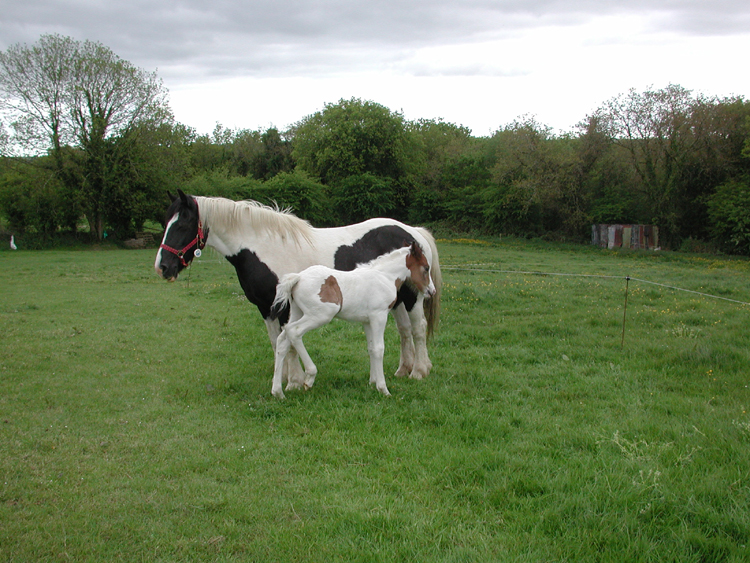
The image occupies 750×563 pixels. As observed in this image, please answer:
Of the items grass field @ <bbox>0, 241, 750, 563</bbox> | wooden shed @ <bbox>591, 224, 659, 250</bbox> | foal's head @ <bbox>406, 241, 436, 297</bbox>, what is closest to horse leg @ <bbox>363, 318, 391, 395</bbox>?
grass field @ <bbox>0, 241, 750, 563</bbox>

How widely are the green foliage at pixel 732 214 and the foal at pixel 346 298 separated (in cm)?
2933

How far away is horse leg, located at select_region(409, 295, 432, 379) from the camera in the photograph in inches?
282

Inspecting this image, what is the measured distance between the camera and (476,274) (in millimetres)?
17828

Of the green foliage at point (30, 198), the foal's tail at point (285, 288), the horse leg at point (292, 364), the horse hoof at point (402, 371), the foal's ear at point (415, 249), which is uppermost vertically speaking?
the green foliage at point (30, 198)

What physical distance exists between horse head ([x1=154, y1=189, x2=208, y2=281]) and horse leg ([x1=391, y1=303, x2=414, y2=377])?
2760 mm

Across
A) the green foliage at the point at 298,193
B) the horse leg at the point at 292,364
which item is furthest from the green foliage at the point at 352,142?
the horse leg at the point at 292,364

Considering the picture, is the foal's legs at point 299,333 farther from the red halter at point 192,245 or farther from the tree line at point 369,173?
the tree line at point 369,173

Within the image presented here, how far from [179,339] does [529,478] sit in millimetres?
7292

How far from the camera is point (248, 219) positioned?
6535 mm

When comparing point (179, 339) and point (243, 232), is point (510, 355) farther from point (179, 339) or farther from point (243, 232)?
point (179, 339)

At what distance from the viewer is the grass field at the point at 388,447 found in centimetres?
340

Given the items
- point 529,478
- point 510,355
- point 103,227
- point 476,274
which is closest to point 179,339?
A: point 510,355

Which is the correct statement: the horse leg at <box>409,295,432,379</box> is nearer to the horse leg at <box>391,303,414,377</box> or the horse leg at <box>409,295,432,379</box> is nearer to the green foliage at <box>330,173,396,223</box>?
the horse leg at <box>391,303,414,377</box>

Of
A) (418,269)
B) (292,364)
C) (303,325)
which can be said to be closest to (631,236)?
(418,269)
